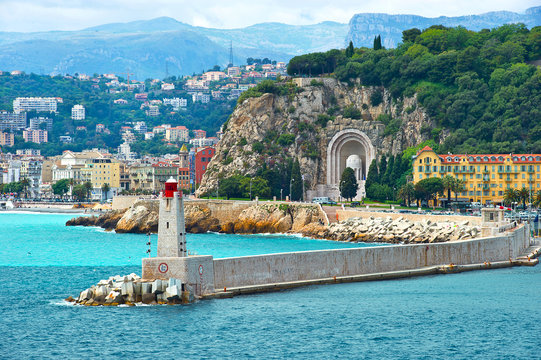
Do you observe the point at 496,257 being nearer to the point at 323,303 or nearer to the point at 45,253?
the point at 323,303

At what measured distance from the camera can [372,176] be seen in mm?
107875

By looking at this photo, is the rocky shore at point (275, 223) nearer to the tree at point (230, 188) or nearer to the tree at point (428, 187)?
the tree at point (230, 188)

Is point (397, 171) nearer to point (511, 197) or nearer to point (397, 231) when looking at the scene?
point (511, 197)

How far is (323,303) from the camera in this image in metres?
42.6

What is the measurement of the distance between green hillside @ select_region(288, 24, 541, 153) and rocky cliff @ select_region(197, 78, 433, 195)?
2096 mm

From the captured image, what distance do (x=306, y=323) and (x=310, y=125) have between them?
8328 centimetres

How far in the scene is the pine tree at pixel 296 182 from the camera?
109 meters

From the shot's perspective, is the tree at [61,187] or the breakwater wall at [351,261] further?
the tree at [61,187]

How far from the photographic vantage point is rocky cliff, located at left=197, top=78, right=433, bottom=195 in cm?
11644

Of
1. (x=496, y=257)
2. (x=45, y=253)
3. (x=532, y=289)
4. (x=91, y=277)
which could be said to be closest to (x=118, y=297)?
(x=91, y=277)

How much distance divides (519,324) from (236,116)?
85.2 metres

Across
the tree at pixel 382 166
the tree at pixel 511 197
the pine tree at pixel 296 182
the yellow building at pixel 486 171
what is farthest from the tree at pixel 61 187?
the tree at pixel 511 197

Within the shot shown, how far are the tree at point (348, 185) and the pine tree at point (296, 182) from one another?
5066 millimetres

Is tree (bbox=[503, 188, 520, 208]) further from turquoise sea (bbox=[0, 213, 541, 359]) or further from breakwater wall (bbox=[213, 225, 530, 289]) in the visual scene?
turquoise sea (bbox=[0, 213, 541, 359])
